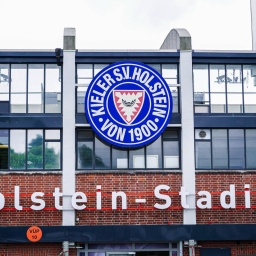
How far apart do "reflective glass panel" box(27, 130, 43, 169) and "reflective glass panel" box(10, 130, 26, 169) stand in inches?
8.7

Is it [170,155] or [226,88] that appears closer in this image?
[170,155]

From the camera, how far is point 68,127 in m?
32.6

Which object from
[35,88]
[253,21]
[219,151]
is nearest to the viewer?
[35,88]

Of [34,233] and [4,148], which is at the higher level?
[4,148]

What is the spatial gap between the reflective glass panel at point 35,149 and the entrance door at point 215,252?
810 cm

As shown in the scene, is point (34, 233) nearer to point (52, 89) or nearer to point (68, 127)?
point (68, 127)

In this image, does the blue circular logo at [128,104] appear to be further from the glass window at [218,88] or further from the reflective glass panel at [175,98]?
the glass window at [218,88]

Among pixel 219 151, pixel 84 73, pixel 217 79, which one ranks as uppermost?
pixel 84 73

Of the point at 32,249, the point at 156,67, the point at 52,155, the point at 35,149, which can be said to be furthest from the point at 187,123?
the point at 32,249

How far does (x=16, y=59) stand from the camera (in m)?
33.2

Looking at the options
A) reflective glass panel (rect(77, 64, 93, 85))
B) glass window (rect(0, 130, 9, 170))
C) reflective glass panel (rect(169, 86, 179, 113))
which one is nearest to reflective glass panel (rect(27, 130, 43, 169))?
glass window (rect(0, 130, 9, 170))

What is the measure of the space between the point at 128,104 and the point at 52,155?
4081 millimetres

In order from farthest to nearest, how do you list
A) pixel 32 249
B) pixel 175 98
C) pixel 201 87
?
pixel 201 87 → pixel 175 98 → pixel 32 249

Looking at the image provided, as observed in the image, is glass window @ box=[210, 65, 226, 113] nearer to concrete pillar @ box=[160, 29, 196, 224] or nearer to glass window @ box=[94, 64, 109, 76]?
concrete pillar @ box=[160, 29, 196, 224]
